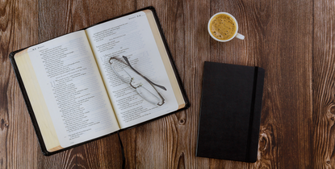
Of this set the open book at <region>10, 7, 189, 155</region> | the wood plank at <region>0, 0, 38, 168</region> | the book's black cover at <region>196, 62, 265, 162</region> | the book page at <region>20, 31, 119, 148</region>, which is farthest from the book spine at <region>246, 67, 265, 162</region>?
the wood plank at <region>0, 0, 38, 168</region>

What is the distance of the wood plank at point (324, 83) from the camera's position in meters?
0.71

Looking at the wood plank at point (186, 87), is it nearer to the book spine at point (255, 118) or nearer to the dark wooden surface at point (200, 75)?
the dark wooden surface at point (200, 75)

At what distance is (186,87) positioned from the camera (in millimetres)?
706

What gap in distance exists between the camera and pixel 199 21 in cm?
72

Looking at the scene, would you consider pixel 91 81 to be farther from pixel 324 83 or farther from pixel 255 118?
pixel 324 83

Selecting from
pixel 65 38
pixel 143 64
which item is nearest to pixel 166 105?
pixel 143 64

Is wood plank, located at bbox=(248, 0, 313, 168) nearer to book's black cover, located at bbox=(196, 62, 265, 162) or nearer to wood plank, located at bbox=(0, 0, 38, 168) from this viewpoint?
book's black cover, located at bbox=(196, 62, 265, 162)

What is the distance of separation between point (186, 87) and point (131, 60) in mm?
209

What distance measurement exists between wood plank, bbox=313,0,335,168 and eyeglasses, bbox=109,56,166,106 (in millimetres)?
544

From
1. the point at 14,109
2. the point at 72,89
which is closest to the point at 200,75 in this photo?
the point at 72,89

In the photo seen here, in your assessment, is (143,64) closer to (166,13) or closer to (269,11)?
(166,13)

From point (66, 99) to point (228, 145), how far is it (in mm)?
561

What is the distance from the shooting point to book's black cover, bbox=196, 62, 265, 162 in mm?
693

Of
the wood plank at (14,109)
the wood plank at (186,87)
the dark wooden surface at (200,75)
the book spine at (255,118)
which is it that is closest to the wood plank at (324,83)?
the dark wooden surface at (200,75)
